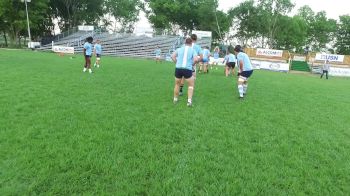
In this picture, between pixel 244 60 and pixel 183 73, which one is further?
pixel 244 60

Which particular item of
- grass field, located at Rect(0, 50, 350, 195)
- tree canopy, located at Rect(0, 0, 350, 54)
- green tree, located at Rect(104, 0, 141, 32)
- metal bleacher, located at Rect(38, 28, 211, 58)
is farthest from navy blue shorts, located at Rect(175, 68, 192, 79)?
green tree, located at Rect(104, 0, 141, 32)

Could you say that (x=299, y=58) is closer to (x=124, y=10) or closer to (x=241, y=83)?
(x=241, y=83)

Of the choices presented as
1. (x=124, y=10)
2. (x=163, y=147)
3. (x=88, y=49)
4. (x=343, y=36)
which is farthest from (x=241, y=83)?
(x=343, y=36)

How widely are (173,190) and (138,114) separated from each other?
351 cm

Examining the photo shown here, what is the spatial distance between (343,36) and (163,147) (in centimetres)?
7846

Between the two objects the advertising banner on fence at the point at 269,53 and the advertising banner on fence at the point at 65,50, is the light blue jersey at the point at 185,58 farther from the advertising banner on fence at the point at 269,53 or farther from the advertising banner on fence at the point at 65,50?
the advertising banner on fence at the point at 65,50

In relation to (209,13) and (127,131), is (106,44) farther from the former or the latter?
(127,131)

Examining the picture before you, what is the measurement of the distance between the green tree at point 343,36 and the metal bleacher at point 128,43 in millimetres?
42881

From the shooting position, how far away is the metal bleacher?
4131cm

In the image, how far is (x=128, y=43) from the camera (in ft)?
144

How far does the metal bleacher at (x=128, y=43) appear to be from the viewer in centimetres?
4131

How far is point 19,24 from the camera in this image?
4591cm

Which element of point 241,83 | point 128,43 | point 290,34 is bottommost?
point 241,83

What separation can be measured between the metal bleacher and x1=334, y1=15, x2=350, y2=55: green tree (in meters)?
42.9
